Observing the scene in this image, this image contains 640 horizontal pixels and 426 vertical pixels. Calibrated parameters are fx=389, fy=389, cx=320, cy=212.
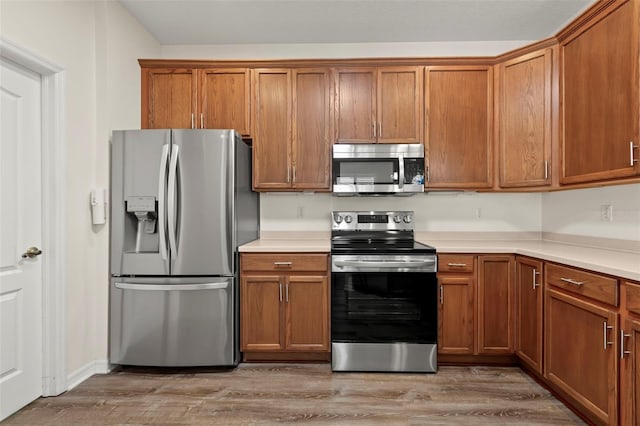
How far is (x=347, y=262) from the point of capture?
2.90 m

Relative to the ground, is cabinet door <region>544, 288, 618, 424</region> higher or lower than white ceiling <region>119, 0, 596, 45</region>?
lower

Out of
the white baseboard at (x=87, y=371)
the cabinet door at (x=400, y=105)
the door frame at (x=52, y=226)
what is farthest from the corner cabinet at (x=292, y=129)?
the white baseboard at (x=87, y=371)

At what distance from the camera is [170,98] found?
341 centimetres

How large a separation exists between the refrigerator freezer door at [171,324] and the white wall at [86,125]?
0.54 ft

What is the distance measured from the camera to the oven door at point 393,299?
9.44 ft

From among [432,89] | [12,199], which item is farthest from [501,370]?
[12,199]

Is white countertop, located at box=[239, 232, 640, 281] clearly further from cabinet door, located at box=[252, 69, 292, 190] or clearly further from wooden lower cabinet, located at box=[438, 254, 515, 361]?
cabinet door, located at box=[252, 69, 292, 190]

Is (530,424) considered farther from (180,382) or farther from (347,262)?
(180,382)

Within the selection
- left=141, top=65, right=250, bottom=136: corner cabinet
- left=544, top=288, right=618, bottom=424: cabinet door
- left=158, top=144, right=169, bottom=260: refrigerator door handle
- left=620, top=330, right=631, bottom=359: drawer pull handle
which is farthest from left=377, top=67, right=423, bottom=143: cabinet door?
left=620, top=330, right=631, bottom=359: drawer pull handle

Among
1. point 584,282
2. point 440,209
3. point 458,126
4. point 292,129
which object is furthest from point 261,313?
point 458,126

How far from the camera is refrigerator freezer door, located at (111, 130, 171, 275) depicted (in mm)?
2830

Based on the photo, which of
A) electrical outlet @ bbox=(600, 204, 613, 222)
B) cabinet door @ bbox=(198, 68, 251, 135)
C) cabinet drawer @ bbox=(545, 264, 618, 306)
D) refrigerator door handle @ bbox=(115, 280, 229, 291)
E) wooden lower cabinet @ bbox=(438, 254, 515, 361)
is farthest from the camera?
cabinet door @ bbox=(198, 68, 251, 135)

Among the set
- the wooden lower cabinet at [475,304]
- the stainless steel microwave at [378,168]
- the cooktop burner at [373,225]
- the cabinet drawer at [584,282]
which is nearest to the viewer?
the cabinet drawer at [584,282]

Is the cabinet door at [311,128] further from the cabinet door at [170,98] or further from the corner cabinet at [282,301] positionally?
the cabinet door at [170,98]
